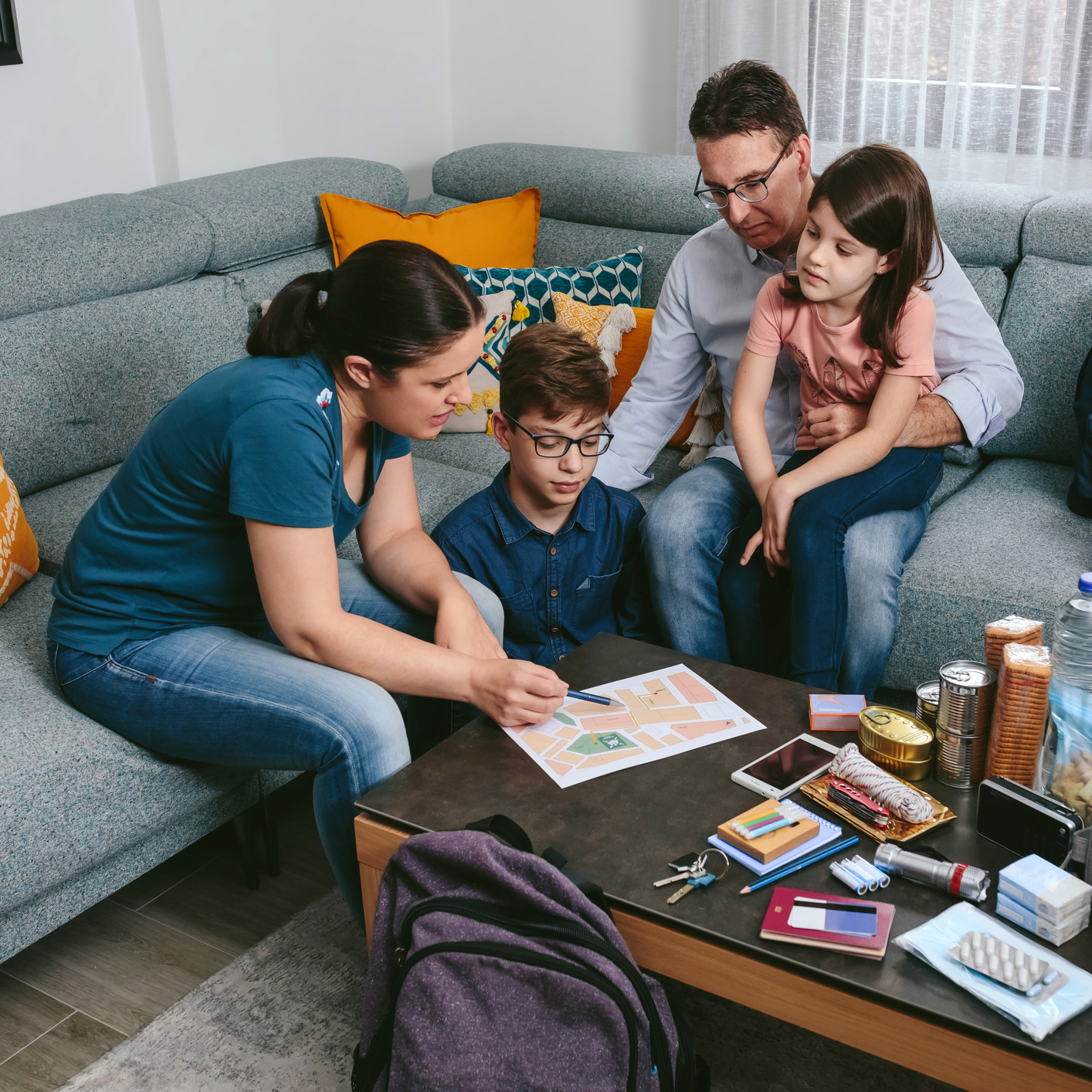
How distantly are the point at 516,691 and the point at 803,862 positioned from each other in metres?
0.38

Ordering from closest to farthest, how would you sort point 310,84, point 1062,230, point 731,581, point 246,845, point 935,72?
1. point 246,845
2. point 731,581
3. point 1062,230
4. point 935,72
5. point 310,84

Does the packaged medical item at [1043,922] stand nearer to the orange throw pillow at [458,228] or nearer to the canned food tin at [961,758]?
the canned food tin at [961,758]

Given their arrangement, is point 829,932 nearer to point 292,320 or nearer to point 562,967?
point 562,967

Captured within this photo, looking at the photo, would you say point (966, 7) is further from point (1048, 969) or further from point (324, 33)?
point (1048, 969)

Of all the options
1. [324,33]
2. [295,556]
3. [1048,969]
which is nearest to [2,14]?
[324,33]

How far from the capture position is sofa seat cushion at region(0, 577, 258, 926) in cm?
133

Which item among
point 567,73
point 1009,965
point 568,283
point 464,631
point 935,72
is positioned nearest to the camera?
point 1009,965

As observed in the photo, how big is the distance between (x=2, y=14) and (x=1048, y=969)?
8.84 ft

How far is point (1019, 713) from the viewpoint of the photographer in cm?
115

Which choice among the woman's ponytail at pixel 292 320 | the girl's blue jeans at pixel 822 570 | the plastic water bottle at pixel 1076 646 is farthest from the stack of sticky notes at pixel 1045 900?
the woman's ponytail at pixel 292 320

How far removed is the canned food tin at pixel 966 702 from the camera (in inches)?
45.9

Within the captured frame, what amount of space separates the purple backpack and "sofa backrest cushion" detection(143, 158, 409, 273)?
1.84 metres

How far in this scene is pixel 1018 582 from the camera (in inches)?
67.0

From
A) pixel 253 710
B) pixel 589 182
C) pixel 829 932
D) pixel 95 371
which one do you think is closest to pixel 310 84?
pixel 589 182
